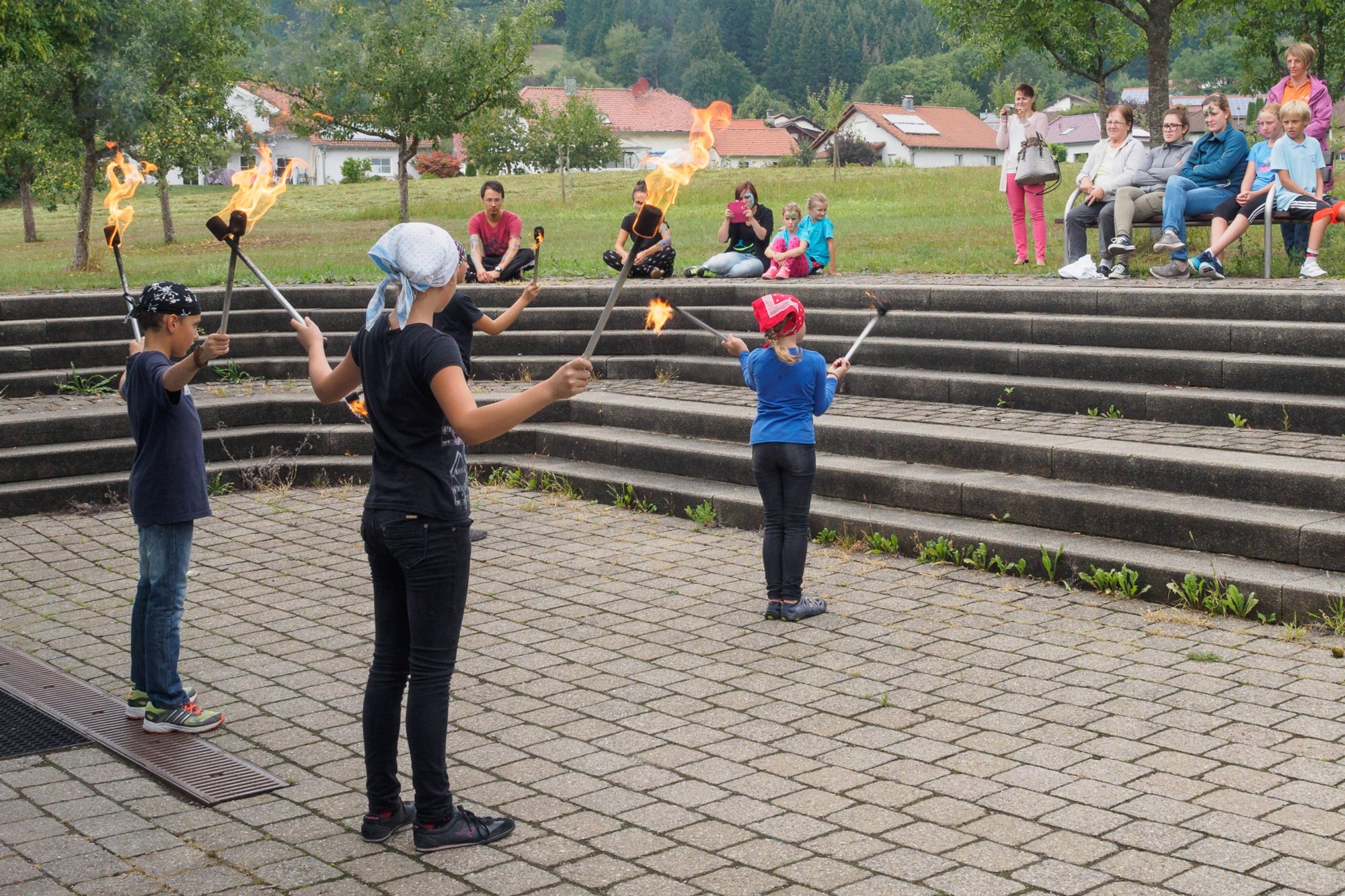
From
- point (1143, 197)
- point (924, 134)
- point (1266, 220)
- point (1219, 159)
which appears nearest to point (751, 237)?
point (1143, 197)

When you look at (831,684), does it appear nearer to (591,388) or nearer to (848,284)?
(591,388)

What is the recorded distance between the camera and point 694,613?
7355mm

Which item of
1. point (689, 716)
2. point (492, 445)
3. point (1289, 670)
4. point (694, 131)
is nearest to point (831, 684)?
point (689, 716)

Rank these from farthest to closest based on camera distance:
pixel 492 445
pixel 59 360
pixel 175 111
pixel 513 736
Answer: pixel 175 111 → pixel 59 360 → pixel 492 445 → pixel 513 736

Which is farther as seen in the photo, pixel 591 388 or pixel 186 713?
pixel 591 388

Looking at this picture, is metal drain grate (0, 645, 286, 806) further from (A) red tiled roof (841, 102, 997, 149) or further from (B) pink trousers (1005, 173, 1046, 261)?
(A) red tiled roof (841, 102, 997, 149)

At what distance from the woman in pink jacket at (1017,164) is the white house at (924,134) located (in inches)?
3596

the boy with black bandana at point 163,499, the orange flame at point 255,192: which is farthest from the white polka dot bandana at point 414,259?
the boy with black bandana at point 163,499

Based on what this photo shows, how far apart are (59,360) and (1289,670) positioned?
10.6m

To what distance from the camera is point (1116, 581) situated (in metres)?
7.25

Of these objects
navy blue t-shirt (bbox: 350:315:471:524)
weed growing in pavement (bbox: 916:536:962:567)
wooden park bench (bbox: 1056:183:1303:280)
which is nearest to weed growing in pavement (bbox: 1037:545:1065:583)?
weed growing in pavement (bbox: 916:536:962:567)

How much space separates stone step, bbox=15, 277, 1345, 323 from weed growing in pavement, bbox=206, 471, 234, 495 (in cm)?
341

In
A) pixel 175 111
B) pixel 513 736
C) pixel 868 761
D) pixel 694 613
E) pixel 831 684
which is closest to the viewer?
pixel 868 761

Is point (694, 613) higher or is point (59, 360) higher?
point (59, 360)
